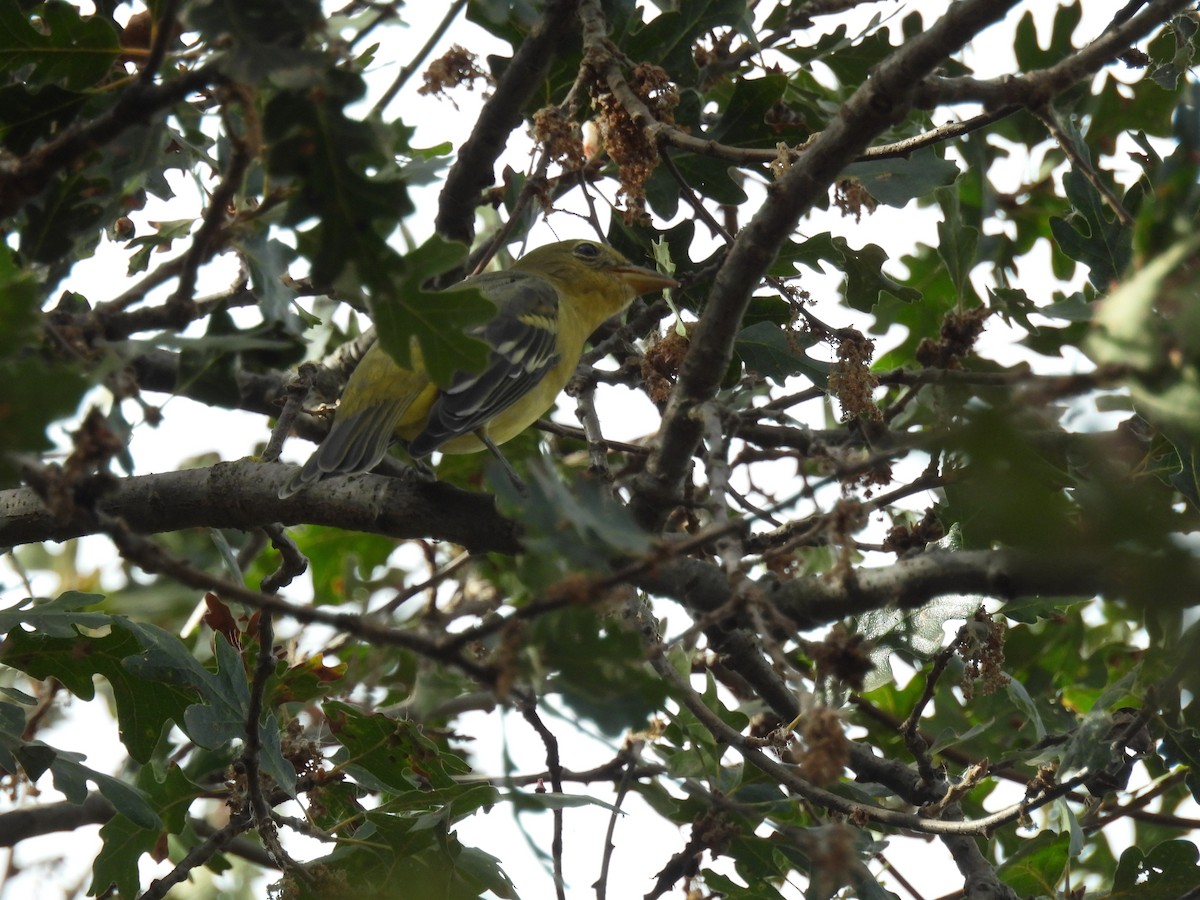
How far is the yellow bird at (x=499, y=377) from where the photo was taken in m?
4.31

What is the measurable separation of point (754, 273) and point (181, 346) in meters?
1.37

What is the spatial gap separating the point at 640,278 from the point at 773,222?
289 cm

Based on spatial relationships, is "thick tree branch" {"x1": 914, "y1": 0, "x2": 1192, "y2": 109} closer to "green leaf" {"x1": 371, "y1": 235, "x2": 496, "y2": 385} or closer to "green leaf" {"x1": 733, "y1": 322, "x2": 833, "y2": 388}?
"green leaf" {"x1": 371, "y1": 235, "x2": 496, "y2": 385}

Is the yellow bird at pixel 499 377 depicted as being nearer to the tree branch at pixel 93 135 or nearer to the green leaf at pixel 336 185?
the green leaf at pixel 336 185

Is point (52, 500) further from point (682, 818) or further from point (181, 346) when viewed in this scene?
point (682, 818)

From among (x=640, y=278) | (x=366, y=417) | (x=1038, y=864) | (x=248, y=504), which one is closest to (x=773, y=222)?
(x=248, y=504)

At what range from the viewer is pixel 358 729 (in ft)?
13.3

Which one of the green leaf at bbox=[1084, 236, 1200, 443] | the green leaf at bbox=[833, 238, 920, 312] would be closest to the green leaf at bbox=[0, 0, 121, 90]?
the green leaf at bbox=[1084, 236, 1200, 443]

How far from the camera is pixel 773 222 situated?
9.88 feet

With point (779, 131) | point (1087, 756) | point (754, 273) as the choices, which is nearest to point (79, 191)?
point (754, 273)

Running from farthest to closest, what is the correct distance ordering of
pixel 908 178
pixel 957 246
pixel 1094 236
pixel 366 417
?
pixel 957 246 < pixel 366 417 < pixel 908 178 < pixel 1094 236

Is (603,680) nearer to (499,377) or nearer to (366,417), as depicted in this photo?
(366,417)

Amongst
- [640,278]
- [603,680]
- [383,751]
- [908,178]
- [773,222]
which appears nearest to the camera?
[603,680]

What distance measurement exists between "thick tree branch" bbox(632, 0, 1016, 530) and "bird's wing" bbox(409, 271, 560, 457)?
866 millimetres
